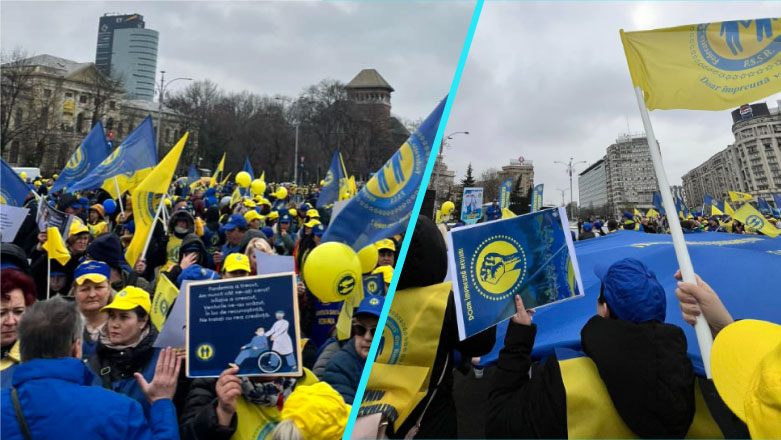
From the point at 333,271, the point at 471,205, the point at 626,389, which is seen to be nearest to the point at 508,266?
the point at 626,389

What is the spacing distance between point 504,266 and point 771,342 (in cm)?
80

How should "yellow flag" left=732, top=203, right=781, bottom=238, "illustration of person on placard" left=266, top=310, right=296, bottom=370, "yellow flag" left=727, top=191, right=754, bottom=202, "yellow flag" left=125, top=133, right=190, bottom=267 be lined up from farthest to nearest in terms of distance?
"yellow flag" left=727, top=191, right=754, bottom=202, "yellow flag" left=732, top=203, right=781, bottom=238, "yellow flag" left=125, top=133, right=190, bottom=267, "illustration of person on placard" left=266, top=310, right=296, bottom=370

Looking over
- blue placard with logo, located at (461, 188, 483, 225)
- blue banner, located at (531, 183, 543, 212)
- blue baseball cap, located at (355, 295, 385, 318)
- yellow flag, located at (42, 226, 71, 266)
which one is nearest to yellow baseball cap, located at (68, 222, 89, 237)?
yellow flag, located at (42, 226, 71, 266)

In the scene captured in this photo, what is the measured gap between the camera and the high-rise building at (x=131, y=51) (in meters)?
88.8

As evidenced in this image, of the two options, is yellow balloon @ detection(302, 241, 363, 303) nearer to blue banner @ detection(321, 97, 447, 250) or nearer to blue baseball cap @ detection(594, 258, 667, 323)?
blue banner @ detection(321, 97, 447, 250)

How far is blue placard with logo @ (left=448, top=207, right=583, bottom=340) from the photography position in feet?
5.42

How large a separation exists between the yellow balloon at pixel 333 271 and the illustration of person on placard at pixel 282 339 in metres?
0.54

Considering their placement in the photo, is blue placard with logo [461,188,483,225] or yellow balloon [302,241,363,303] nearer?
yellow balloon [302,241,363,303]

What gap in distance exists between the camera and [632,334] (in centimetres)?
157

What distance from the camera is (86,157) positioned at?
354 inches

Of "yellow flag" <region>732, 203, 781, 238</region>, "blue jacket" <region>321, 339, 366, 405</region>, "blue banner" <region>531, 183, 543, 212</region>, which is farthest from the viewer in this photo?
"blue banner" <region>531, 183, 543, 212</region>

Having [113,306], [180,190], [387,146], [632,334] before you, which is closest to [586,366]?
[632,334]

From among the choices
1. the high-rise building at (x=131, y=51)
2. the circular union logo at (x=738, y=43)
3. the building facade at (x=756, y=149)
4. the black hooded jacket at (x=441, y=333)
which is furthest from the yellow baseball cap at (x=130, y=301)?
the high-rise building at (x=131, y=51)

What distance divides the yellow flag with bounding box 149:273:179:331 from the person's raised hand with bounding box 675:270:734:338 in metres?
2.86
